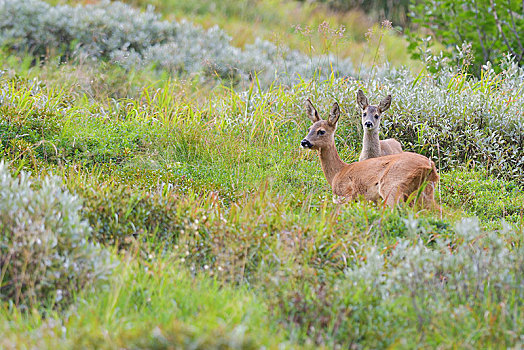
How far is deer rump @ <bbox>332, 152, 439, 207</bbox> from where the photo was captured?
5359 millimetres

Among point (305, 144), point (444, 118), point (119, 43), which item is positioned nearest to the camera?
point (305, 144)

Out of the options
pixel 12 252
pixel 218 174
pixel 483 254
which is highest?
pixel 483 254

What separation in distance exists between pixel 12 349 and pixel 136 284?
0.91m

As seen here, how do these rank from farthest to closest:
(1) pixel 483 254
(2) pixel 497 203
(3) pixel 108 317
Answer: (2) pixel 497 203 → (1) pixel 483 254 → (3) pixel 108 317

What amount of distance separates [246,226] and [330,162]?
7.25 ft

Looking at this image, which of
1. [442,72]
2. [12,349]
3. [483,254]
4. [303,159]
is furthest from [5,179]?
[442,72]

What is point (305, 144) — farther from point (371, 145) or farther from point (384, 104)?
point (384, 104)

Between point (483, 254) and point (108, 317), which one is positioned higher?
point (483, 254)

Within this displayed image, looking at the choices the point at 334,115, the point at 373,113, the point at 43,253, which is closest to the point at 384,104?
the point at 373,113

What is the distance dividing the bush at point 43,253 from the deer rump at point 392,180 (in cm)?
259

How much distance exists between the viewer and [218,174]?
21.2ft

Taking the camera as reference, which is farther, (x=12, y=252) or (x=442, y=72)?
(x=442, y=72)

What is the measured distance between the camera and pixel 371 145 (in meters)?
6.70

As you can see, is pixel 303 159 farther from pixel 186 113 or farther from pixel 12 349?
pixel 12 349
